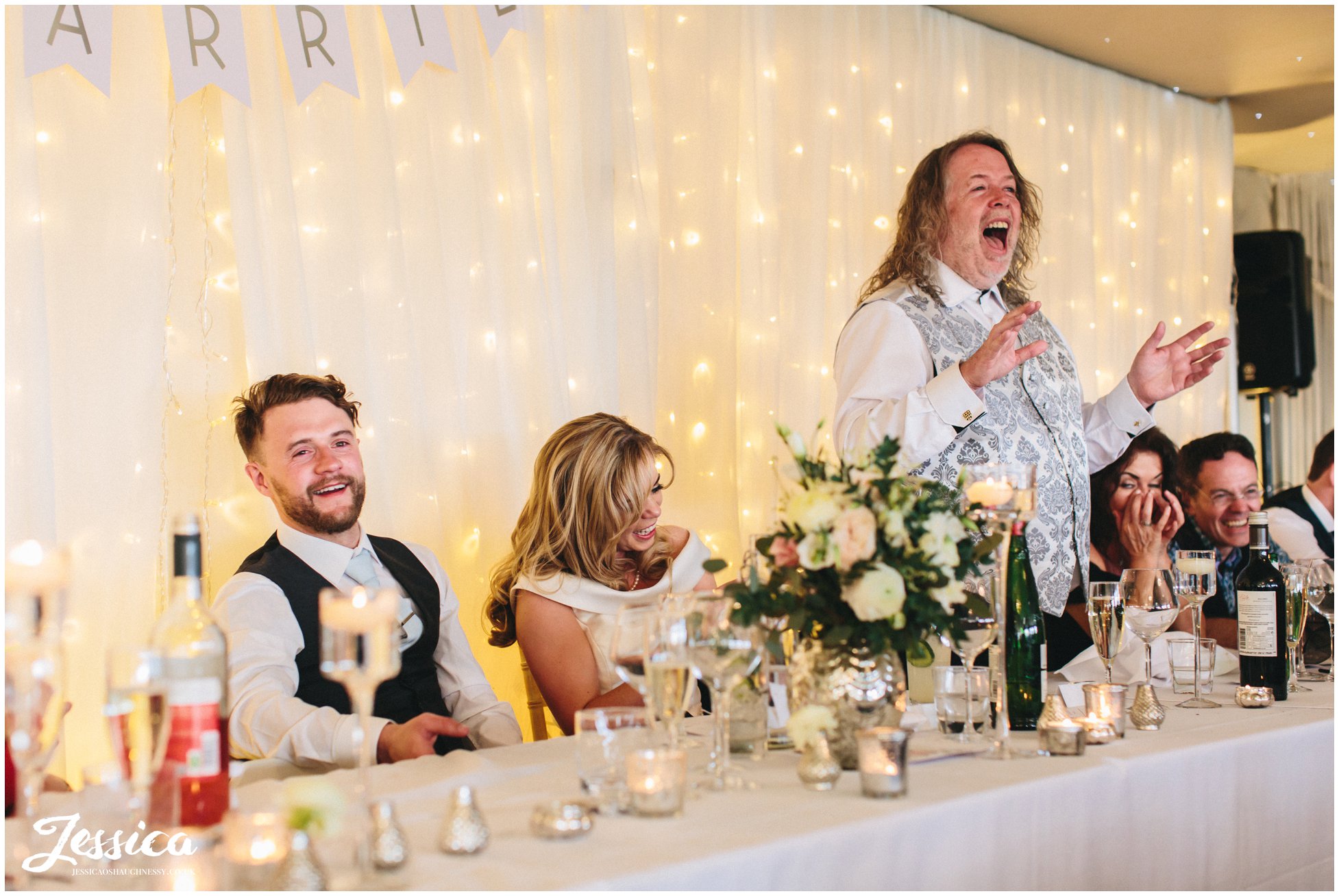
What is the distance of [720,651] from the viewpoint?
1.18 metres

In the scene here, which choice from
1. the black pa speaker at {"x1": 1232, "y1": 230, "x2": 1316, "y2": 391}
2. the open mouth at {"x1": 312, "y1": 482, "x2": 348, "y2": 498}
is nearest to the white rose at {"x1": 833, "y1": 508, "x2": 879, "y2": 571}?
the open mouth at {"x1": 312, "y1": 482, "x2": 348, "y2": 498}

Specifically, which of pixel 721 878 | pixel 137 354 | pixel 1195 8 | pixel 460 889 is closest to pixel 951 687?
pixel 721 878

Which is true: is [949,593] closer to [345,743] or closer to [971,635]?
[971,635]

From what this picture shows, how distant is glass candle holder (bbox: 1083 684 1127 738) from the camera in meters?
1.43

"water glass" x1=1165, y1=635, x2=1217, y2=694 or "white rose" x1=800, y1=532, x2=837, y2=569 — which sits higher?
"white rose" x1=800, y1=532, x2=837, y2=569

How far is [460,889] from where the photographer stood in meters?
0.89

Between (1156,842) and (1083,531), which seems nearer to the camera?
(1156,842)

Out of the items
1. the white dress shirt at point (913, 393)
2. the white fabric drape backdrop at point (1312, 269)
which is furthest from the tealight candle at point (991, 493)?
the white fabric drape backdrop at point (1312, 269)

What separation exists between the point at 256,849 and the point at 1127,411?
6.50ft

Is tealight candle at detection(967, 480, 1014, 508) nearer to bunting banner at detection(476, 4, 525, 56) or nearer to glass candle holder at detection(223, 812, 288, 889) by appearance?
glass candle holder at detection(223, 812, 288, 889)

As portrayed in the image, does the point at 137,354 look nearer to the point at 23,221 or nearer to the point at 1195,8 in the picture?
the point at 23,221

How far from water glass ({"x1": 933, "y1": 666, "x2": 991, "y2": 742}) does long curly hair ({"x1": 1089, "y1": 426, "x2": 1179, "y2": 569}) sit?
4.49ft

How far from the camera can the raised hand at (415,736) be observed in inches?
63.1

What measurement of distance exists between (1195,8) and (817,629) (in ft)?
11.4
